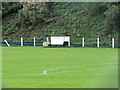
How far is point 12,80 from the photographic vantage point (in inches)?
447

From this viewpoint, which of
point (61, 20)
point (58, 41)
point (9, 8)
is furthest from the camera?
point (9, 8)

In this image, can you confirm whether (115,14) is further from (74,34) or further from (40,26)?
(40,26)

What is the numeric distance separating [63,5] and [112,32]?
31.4 feet

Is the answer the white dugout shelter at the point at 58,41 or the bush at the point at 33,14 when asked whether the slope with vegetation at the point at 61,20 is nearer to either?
the bush at the point at 33,14

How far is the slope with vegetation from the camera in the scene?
37.4 meters

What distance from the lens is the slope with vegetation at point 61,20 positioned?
123 feet

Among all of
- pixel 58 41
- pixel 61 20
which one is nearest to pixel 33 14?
pixel 61 20

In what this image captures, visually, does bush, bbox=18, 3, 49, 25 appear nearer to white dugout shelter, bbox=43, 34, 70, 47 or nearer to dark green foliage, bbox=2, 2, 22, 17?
dark green foliage, bbox=2, 2, 22, 17

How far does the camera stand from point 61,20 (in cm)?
4259

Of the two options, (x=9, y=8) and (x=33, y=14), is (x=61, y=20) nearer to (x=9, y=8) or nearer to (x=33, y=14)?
(x=33, y=14)

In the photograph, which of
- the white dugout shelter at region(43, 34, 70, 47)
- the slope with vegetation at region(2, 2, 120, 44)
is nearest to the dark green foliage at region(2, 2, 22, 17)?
the slope with vegetation at region(2, 2, 120, 44)

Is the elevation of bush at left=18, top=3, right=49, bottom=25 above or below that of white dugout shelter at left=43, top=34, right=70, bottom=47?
above

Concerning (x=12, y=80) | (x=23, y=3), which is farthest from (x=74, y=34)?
(x=12, y=80)

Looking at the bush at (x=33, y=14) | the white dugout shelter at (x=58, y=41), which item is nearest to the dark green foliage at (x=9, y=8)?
the bush at (x=33, y=14)
